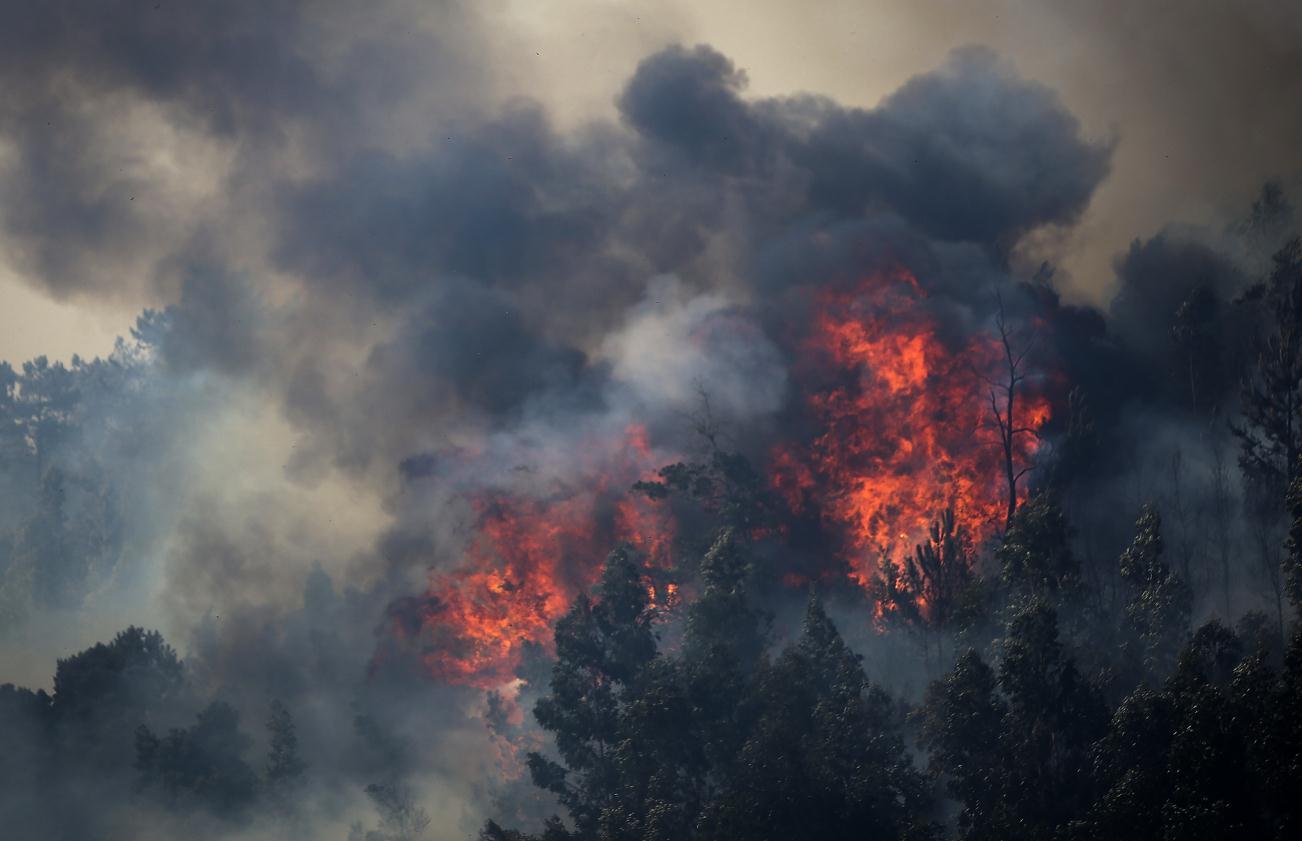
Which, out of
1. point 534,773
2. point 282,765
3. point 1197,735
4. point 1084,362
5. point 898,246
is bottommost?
point 1197,735

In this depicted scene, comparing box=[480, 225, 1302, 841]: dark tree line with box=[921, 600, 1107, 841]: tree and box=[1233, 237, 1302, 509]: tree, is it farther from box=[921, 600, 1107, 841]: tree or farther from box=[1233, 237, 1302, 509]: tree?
box=[1233, 237, 1302, 509]: tree

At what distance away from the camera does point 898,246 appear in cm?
8469

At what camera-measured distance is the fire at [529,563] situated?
76625mm

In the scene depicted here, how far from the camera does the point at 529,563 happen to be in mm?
77188

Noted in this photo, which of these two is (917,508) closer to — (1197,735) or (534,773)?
(534,773)

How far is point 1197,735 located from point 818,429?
39303mm

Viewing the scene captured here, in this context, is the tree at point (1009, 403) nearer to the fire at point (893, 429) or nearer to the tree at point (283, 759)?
the fire at point (893, 429)

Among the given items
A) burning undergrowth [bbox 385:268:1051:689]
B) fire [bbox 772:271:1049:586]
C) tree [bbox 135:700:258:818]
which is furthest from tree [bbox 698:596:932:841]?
tree [bbox 135:700:258:818]

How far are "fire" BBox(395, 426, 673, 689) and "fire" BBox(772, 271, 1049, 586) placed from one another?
9.21 metres

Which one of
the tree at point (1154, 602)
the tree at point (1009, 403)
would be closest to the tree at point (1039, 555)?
the tree at point (1154, 602)

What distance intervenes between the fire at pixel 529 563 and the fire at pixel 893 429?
30.2 ft

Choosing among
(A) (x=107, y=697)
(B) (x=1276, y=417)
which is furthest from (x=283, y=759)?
(B) (x=1276, y=417)

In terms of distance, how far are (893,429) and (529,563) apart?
2344 cm

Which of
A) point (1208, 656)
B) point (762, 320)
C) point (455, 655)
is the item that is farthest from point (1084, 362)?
point (455, 655)
